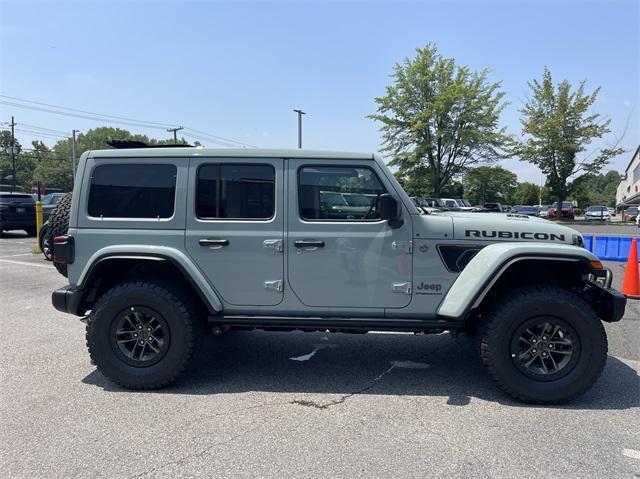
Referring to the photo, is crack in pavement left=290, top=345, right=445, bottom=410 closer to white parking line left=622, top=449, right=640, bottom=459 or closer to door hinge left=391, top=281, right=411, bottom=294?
door hinge left=391, top=281, right=411, bottom=294

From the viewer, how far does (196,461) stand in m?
2.94

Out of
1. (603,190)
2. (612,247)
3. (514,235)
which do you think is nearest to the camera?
(514,235)

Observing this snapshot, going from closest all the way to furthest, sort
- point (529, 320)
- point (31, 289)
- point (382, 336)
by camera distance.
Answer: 1. point (529, 320)
2. point (382, 336)
3. point (31, 289)

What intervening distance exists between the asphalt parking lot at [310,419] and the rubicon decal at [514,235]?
4.31 ft

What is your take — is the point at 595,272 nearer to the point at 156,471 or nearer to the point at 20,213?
the point at 156,471

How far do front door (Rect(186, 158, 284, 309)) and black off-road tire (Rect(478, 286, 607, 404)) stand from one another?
1.82 meters

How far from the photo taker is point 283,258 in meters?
4.01

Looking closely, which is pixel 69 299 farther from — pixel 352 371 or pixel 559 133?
pixel 559 133

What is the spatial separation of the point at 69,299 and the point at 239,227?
1.63 m

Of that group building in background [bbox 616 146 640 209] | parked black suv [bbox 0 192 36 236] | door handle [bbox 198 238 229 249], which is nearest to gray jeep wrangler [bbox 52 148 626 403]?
door handle [bbox 198 238 229 249]

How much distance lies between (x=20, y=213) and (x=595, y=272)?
1859cm

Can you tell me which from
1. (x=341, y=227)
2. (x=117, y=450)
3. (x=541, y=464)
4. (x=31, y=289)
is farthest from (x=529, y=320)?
(x=31, y=289)

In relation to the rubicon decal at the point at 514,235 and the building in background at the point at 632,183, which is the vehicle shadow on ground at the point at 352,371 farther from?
the building in background at the point at 632,183

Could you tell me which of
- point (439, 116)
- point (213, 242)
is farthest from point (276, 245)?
point (439, 116)
